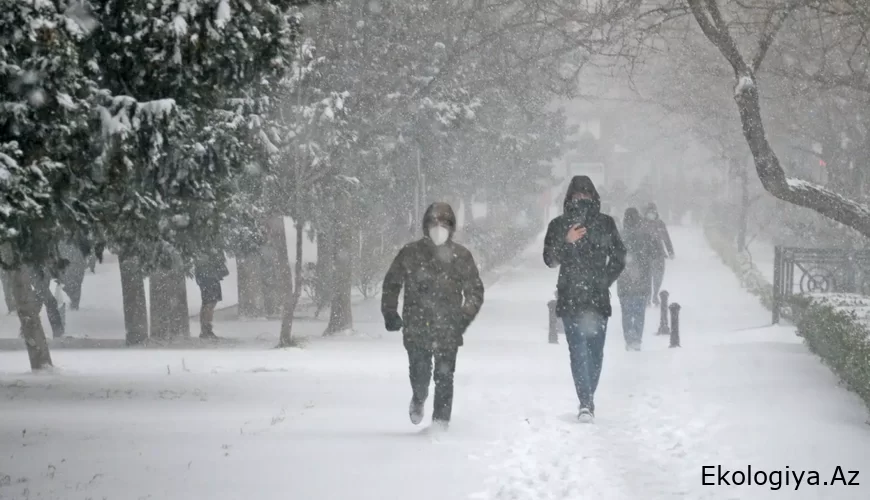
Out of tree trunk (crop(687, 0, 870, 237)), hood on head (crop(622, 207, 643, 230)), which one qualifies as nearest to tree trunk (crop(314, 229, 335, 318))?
hood on head (crop(622, 207, 643, 230))

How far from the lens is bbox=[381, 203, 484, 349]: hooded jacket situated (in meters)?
7.89

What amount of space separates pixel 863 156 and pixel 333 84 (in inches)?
436

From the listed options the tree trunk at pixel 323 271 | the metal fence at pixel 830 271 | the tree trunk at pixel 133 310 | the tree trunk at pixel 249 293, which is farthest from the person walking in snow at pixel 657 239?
the tree trunk at pixel 133 310

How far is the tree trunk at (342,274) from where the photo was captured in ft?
62.1

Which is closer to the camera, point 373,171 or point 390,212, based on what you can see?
point 373,171

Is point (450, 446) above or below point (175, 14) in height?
below

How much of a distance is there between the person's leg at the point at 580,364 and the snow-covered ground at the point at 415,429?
0.91ft

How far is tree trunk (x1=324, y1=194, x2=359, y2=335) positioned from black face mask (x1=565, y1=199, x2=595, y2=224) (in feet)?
32.6

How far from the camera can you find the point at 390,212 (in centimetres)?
2438

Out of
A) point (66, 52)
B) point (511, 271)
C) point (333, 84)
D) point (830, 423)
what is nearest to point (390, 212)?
point (333, 84)

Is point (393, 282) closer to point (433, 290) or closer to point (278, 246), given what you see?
point (433, 290)

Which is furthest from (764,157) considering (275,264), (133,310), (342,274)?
(275,264)

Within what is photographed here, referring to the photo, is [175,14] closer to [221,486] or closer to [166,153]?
[166,153]

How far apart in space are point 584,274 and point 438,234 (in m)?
1.58
